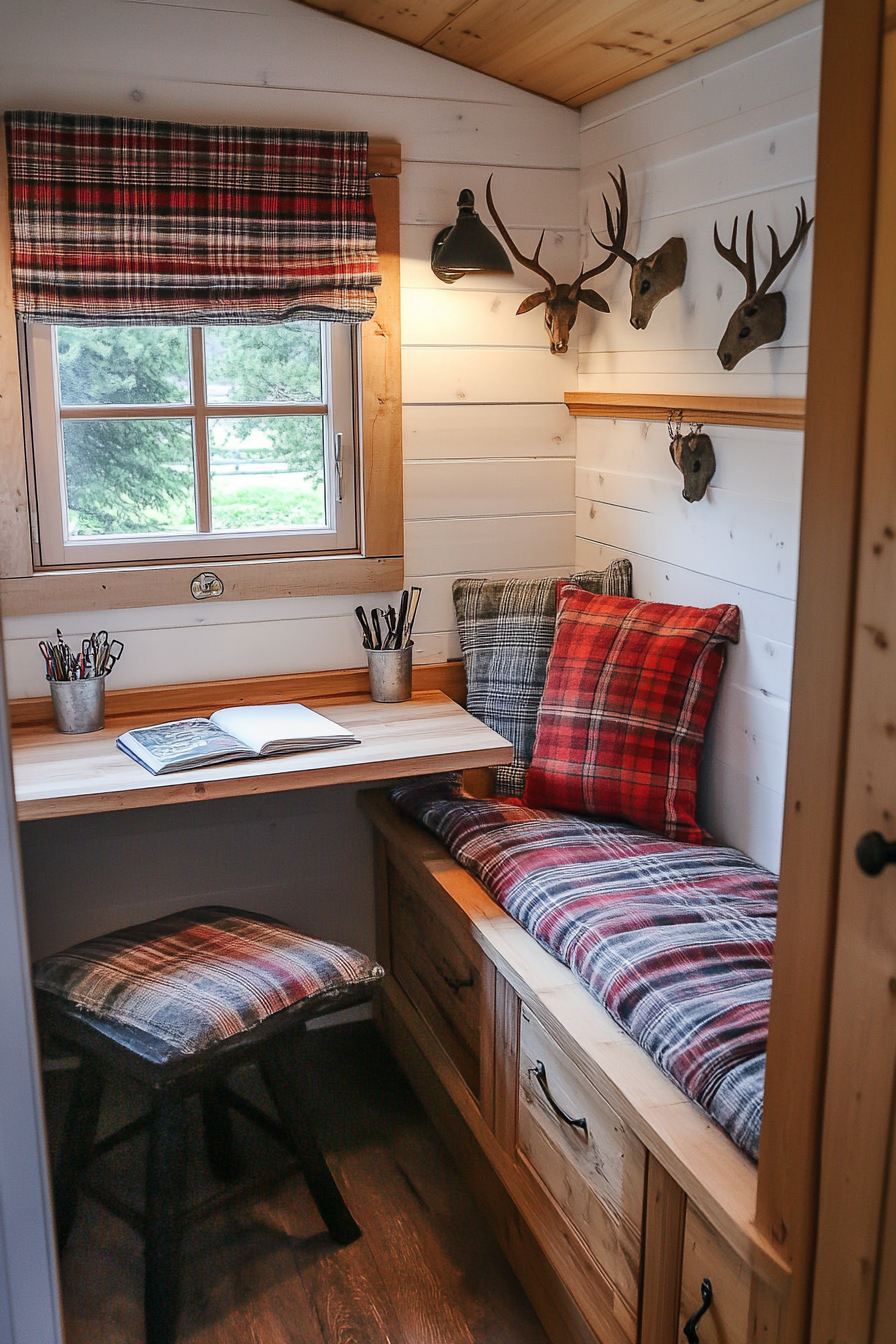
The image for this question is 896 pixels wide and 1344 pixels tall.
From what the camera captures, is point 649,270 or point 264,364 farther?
point 264,364

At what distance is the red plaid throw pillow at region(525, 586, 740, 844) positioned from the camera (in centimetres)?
246

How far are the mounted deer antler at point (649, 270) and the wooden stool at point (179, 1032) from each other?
149 cm

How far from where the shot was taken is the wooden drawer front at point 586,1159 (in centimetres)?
175

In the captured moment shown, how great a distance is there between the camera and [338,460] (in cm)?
285

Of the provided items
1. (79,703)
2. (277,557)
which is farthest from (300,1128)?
(277,557)

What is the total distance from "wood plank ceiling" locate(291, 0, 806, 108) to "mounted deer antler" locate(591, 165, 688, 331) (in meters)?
0.26

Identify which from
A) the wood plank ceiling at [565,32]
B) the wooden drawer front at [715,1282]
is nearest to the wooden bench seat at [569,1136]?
the wooden drawer front at [715,1282]

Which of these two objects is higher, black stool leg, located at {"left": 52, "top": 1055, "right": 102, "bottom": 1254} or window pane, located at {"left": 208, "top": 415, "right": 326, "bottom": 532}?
window pane, located at {"left": 208, "top": 415, "right": 326, "bottom": 532}

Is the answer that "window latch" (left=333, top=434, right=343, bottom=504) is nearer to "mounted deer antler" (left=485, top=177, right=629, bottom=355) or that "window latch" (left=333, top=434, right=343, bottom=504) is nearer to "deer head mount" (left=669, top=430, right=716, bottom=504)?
"mounted deer antler" (left=485, top=177, right=629, bottom=355)

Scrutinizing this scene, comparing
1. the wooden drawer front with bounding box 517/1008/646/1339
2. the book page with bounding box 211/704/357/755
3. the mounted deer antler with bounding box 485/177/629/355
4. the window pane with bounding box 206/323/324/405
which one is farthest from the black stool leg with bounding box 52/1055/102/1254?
the mounted deer antler with bounding box 485/177/629/355

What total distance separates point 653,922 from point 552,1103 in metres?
0.35

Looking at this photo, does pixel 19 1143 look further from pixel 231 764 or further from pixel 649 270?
pixel 649 270

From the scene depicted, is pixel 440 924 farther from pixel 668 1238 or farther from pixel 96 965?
pixel 668 1238

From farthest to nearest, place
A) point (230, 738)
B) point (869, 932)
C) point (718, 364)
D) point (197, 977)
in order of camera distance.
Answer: point (230, 738), point (718, 364), point (197, 977), point (869, 932)
